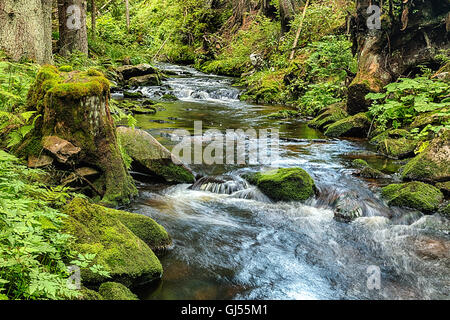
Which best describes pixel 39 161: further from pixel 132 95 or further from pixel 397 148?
pixel 132 95

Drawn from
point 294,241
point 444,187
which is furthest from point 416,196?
point 294,241

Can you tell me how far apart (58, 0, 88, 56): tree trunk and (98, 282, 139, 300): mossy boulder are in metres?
10.0

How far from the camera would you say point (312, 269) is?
4336 millimetres

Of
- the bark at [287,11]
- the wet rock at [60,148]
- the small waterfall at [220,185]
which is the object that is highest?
the bark at [287,11]

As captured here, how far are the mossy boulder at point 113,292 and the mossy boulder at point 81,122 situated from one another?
7.85 ft

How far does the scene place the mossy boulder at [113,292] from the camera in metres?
2.93

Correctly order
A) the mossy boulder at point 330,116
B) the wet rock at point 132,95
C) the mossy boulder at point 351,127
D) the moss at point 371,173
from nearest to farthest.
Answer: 1. the moss at point 371,173
2. the mossy boulder at point 351,127
3. the mossy boulder at point 330,116
4. the wet rock at point 132,95

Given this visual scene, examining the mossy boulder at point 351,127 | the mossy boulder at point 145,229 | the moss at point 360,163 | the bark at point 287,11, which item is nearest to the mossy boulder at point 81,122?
the mossy boulder at point 145,229

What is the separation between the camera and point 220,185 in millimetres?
7012

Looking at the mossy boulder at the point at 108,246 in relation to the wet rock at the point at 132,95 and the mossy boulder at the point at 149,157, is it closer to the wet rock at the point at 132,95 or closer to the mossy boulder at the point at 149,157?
the mossy boulder at the point at 149,157

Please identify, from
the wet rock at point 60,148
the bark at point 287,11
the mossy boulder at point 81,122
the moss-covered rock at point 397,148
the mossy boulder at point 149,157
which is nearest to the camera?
the wet rock at point 60,148

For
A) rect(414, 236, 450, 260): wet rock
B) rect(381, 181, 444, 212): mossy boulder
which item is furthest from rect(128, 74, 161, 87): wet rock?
rect(414, 236, 450, 260): wet rock

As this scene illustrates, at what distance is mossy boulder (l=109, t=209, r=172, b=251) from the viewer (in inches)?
169

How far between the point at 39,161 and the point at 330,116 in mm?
9601
